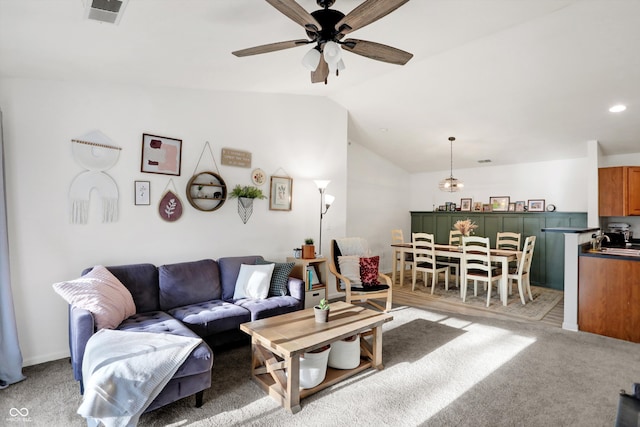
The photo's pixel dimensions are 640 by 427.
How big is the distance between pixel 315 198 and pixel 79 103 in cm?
289

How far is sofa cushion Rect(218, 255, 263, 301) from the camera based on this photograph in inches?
134

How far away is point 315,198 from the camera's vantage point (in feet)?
15.4

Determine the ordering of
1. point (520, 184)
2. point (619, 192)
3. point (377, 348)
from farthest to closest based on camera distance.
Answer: point (520, 184)
point (619, 192)
point (377, 348)

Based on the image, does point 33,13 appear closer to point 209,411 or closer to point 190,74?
point 190,74

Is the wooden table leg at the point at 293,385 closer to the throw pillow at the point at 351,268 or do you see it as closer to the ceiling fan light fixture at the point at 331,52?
the ceiling fan light fixture at the point at 331,52

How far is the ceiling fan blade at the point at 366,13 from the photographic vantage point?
1.70 meters

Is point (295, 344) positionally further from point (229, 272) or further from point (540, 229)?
point (540, 229)

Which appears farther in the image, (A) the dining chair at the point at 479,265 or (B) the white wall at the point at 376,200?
(B) the white wall at the point at 376,200

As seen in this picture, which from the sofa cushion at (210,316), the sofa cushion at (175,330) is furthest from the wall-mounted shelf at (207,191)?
the sofa cushion at (175,330)

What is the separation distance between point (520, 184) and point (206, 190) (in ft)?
18.6

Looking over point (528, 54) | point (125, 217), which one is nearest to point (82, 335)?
point (125, 217)

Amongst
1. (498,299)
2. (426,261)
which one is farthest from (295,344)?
(498,299)

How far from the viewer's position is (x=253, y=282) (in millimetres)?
3361

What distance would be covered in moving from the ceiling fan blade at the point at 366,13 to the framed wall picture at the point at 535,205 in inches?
216
